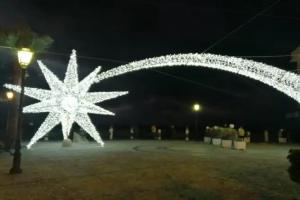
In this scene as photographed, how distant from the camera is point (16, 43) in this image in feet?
65.2

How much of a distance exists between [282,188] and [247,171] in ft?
9.53

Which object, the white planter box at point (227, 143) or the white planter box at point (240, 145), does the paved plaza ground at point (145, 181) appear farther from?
the white planter box at point (227, 143)

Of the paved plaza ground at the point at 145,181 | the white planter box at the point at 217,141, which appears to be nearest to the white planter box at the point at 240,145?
the white planter box at the point at 217,141

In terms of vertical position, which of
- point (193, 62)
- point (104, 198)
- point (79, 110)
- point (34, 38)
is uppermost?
point (34, 38)

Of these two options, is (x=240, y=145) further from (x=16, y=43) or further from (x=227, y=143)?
(x=16, y=43)

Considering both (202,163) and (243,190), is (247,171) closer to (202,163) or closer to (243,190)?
(202,163)

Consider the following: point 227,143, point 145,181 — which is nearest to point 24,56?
point 145,181

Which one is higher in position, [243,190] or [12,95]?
[12,95]

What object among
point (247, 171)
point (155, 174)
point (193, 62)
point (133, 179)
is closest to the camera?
point (133, 179)

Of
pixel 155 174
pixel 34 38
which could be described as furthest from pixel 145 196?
pixel 34 38

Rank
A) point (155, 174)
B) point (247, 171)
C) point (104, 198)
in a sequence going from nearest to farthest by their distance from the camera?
1. point (104, 198)
2. point (155, 174)
3. point (247, 171)

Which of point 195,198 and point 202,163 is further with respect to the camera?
point 202,163

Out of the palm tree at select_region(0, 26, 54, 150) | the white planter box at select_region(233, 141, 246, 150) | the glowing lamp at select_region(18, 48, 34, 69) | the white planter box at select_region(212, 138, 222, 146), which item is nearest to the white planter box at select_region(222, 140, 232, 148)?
the white planter box at select_region(233, 141, 246, 150)

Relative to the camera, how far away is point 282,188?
9.13m
